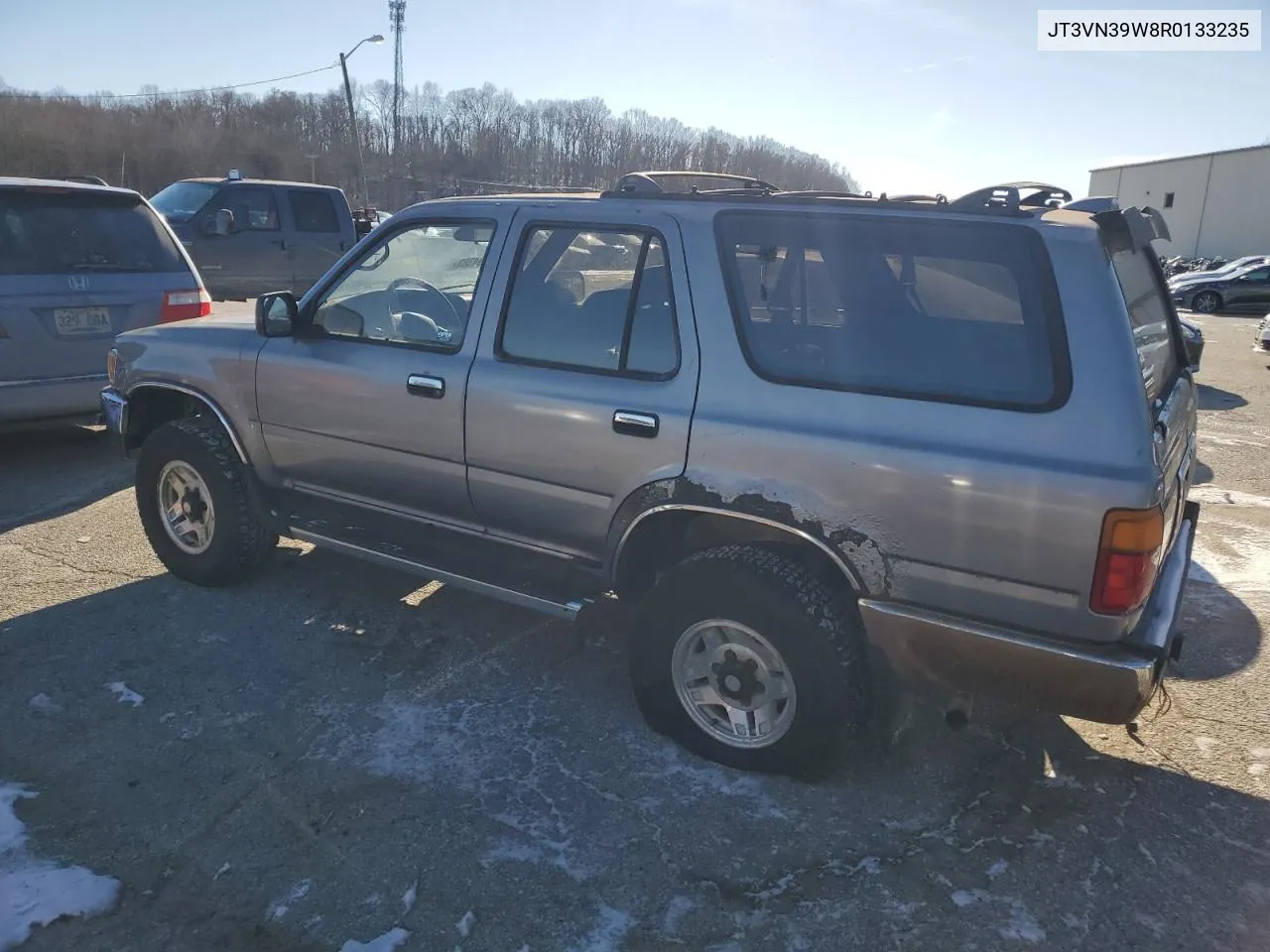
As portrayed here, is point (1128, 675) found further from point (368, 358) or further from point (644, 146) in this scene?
point (644, 146)

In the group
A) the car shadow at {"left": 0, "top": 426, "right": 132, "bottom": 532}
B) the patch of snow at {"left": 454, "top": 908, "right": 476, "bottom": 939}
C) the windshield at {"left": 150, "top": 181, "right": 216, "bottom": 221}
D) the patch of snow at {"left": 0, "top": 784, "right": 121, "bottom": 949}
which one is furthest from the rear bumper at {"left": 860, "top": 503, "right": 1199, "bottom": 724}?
the windshield at {"left": 150, "top": 181, "right": 216, "bottom": 221}

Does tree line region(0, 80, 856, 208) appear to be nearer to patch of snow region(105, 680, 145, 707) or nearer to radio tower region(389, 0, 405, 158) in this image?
radio tower region(389, 0, 405, 158)

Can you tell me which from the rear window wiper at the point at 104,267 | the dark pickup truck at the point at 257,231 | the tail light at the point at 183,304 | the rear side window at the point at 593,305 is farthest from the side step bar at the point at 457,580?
the dark pickup truck at the point at 257,231

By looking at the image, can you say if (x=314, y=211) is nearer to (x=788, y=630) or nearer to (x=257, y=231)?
(x=257, y=231)

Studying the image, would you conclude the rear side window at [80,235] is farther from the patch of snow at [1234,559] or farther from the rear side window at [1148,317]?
the patch of snow at [1234,559]

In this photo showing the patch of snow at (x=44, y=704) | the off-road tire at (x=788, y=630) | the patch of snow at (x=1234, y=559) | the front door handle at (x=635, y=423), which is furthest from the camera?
the patch of snow at (x=1234, y=559)

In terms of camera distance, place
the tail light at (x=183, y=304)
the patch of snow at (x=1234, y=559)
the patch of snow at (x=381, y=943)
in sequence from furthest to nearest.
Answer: the tail light at (x=183, y=304) < the patch of snow at (x=1234, y=559) < the patch of snow at (x=381, y=943)

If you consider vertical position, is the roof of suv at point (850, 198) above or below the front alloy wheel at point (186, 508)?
above

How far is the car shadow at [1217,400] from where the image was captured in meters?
9.92

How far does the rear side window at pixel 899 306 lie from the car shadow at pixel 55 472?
4.71 metres

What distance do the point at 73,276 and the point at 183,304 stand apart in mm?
695

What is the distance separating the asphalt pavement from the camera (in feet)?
8.00

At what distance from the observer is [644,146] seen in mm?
65125

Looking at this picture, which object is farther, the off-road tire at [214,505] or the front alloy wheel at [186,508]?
the front alloy wheel at [186,508]
